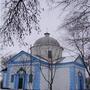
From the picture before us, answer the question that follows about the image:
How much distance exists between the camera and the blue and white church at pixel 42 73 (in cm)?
3181

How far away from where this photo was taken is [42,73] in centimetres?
3175

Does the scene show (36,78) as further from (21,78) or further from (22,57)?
(22,57)

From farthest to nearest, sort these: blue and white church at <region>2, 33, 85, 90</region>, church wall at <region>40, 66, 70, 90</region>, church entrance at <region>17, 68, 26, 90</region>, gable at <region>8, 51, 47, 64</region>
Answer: church entrance at <region>17, 68, 26, 90</region>
gable at <region>8, 51, 47, 64</region>
church wall at <region>40, 66, 70, 90</region>
blue and white church at <region>2, 33, 85, 90</region>

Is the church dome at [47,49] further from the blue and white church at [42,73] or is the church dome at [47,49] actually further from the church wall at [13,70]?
the church wall at [13,70]

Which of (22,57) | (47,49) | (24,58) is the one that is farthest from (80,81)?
(22,57)

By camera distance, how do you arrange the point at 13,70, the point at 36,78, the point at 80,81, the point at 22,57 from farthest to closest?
the point at 80,81 < the point at 13,70 < the point at 22,57 < the point at 36,78

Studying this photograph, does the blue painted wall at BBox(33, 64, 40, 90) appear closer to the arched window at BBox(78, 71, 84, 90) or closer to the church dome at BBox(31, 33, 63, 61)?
the church dome at BBox(31, 33, 63, 61)

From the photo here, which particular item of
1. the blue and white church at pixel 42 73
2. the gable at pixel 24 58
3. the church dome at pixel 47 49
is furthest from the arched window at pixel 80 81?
the gable at pixel 24 58

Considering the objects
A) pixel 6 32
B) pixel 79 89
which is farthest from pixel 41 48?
pixel 6 32

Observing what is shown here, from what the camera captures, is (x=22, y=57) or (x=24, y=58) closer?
(x=24, y=58)

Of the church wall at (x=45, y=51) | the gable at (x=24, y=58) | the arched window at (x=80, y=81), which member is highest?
the church wall at (x=45, y=51)

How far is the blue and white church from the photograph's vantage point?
31812 mm

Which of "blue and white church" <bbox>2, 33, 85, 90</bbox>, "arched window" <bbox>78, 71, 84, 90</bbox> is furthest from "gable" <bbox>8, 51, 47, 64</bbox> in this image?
"arched window" <bbox>78, 71, 84, 90</bbox>

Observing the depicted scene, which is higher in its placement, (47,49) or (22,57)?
(47,49)
